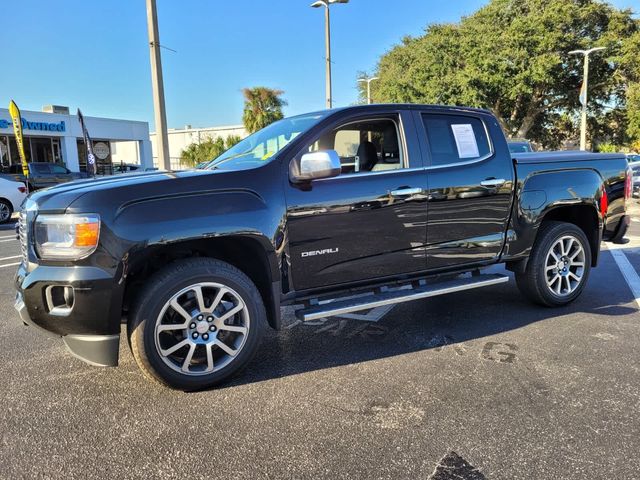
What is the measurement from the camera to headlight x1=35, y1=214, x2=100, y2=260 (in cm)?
291

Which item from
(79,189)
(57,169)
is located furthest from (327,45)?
(79,189)

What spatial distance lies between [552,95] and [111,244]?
3678 cm

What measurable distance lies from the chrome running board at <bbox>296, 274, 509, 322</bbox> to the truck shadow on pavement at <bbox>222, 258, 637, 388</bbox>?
432 mm

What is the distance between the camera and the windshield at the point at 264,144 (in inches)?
149

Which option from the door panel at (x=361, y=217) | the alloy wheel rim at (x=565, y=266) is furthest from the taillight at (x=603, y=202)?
the door panel at (x=361, y=217)

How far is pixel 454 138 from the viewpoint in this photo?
14.5ft

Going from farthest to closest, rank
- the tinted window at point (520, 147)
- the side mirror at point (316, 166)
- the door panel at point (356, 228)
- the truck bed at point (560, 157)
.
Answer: the tinted window at point (520, 147)
the truck bed at point (560, 157)
the door panel at point (356, 228)
the side mirror at point (316, 166)

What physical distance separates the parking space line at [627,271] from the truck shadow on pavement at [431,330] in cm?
13

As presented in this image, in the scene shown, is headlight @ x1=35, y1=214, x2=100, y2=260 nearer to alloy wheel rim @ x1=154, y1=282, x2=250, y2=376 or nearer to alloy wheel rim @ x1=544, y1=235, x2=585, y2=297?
alloy wheel rim @ x1=154, y1=282, x2=250, y2=376

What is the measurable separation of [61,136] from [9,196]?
756 inches

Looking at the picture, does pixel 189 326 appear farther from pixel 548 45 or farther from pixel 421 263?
pixel 548 45

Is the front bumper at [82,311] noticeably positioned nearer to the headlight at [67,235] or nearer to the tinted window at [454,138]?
the headlight at [67,235]

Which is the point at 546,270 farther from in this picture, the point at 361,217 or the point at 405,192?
the point at 361,217

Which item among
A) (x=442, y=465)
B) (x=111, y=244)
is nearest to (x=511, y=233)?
(x=442, y=465)
